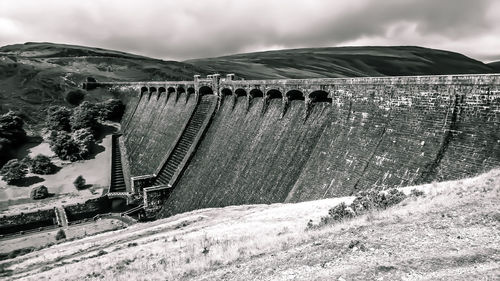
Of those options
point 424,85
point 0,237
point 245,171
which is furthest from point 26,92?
point 424,85

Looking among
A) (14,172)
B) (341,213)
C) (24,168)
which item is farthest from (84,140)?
(341,213)

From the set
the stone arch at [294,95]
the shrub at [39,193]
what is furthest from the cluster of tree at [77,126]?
the stone arch at [294,95]

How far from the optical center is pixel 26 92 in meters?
106

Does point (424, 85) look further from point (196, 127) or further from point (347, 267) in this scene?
point (196, 127)

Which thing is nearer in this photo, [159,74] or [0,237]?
[0,237]

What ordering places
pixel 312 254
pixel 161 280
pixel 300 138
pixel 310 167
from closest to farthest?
pixel 312 254
pixel 161 280
pixel 310 167
pixel 300 138

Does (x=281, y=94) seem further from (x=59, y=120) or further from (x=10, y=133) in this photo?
(x=10, y=133)

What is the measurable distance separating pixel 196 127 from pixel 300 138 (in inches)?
953

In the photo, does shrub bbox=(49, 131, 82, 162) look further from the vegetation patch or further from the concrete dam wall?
the vegetation patch

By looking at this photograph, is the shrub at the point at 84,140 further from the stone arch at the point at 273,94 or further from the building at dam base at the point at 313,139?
the stone arch at the point at 273,94

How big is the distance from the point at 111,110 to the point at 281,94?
6448 centimetres

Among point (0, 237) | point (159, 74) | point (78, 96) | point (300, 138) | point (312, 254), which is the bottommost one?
point (0, 237)

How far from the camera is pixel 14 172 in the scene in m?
58.1

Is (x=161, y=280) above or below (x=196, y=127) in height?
below
